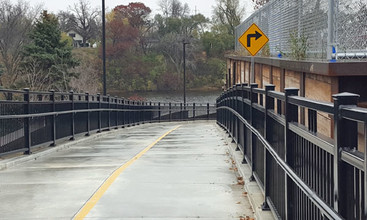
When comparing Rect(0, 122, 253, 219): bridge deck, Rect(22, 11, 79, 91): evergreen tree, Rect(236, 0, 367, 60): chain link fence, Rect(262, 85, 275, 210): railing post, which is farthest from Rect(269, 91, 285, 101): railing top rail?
Rect(22, 11, 79, 91): evergreen tree

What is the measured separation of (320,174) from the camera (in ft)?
14.9

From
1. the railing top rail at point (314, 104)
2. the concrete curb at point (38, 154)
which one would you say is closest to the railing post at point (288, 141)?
the railing top rail at point (314, 104)

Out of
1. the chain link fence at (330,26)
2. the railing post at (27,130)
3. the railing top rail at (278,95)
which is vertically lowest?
the railing post at (27,130)

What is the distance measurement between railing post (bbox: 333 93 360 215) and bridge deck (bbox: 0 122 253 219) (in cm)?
377

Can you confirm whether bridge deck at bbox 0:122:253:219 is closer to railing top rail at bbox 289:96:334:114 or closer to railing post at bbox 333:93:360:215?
railing top rail at bbox 289:96:334:114

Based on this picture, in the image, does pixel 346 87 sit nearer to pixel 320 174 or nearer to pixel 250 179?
pixel 250 179

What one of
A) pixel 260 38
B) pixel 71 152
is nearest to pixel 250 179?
pixel 71 152

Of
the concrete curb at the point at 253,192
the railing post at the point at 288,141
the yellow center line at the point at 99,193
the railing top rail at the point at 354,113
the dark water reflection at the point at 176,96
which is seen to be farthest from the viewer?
the dark water reflection at the point at 176,96

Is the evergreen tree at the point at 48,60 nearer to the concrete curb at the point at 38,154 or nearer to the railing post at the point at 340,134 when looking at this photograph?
the concrete curb at the point at 38,154

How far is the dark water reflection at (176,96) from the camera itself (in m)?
91.3

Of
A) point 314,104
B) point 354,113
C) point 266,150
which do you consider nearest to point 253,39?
point 266,150

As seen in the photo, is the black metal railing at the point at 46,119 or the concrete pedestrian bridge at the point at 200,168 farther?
the black metal railing at the point at 46,119

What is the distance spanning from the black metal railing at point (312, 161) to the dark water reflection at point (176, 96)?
270 ft

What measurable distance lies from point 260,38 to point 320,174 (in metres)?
11.8
